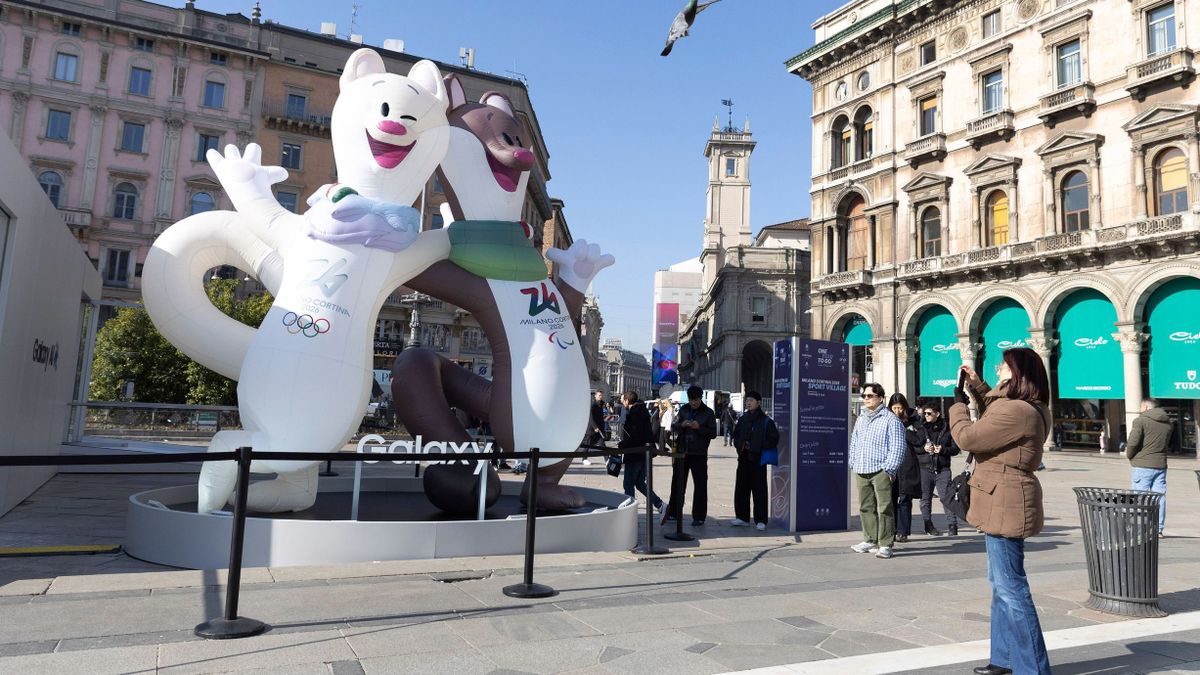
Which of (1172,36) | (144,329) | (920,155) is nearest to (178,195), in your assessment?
(144,329)

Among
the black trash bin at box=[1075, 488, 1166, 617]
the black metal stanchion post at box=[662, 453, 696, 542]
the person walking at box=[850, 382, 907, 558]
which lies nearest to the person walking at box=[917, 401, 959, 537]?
the person walking at box=[850, 382, 907, 558]

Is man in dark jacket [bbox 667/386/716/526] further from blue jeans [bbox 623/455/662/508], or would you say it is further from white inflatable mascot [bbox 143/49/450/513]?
white inflatable mascot [bbox 143/49/450/513]

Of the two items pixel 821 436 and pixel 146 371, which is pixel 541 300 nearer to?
pixel 821 436

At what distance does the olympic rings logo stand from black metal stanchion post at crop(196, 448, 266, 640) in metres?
2.68

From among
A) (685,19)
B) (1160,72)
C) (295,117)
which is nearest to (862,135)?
(1160,72)

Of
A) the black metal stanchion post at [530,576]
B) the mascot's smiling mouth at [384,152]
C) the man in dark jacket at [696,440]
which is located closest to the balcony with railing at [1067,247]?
the man in dark jacket at [696,440]

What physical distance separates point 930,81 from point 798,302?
1209 inches

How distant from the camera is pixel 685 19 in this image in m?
13.4

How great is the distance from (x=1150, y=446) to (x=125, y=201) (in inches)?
1776

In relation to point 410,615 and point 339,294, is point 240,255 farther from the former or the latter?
point 410,615

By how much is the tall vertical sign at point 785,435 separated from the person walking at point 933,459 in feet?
5.73

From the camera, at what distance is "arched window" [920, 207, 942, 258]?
34.8m

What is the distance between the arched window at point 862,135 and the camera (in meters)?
38.4

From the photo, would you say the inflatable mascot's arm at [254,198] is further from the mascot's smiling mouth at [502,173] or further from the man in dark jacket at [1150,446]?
the man in dark jacket at [1150,446]
